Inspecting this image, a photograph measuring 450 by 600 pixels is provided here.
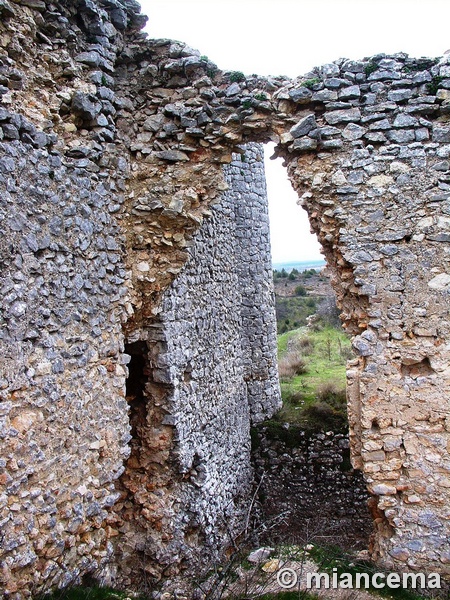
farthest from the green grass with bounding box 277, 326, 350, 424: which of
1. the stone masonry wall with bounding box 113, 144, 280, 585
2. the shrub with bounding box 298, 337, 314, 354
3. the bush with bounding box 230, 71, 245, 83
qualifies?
the bush with bounding box 230, 71, 245, 83

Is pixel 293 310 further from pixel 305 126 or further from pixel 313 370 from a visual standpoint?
pixel 305 126

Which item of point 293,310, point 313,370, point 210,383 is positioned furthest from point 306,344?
point 210,383

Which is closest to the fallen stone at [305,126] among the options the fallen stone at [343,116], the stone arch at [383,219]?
the stone arch at [383,219]

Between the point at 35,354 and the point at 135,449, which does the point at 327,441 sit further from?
the point at 35,354

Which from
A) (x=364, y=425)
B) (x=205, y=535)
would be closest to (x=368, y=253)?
(x=364, y=425)

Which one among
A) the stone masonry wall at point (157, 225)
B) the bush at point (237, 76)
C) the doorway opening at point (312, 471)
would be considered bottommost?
the doorway opening at point (312, 471)

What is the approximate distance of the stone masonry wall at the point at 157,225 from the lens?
409 centimetres

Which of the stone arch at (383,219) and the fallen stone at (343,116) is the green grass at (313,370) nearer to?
the stone arch at (383,219)

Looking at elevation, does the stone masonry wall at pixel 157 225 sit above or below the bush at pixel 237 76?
below

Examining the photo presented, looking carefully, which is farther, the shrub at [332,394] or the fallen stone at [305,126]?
the shrub at [332,394]

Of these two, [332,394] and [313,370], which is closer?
[332,394]

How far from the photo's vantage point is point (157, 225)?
5.32 m


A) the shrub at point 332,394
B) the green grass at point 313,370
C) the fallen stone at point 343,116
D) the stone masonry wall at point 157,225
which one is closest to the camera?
the stone masonry wall at point 157,225

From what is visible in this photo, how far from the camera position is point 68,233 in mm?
4453
